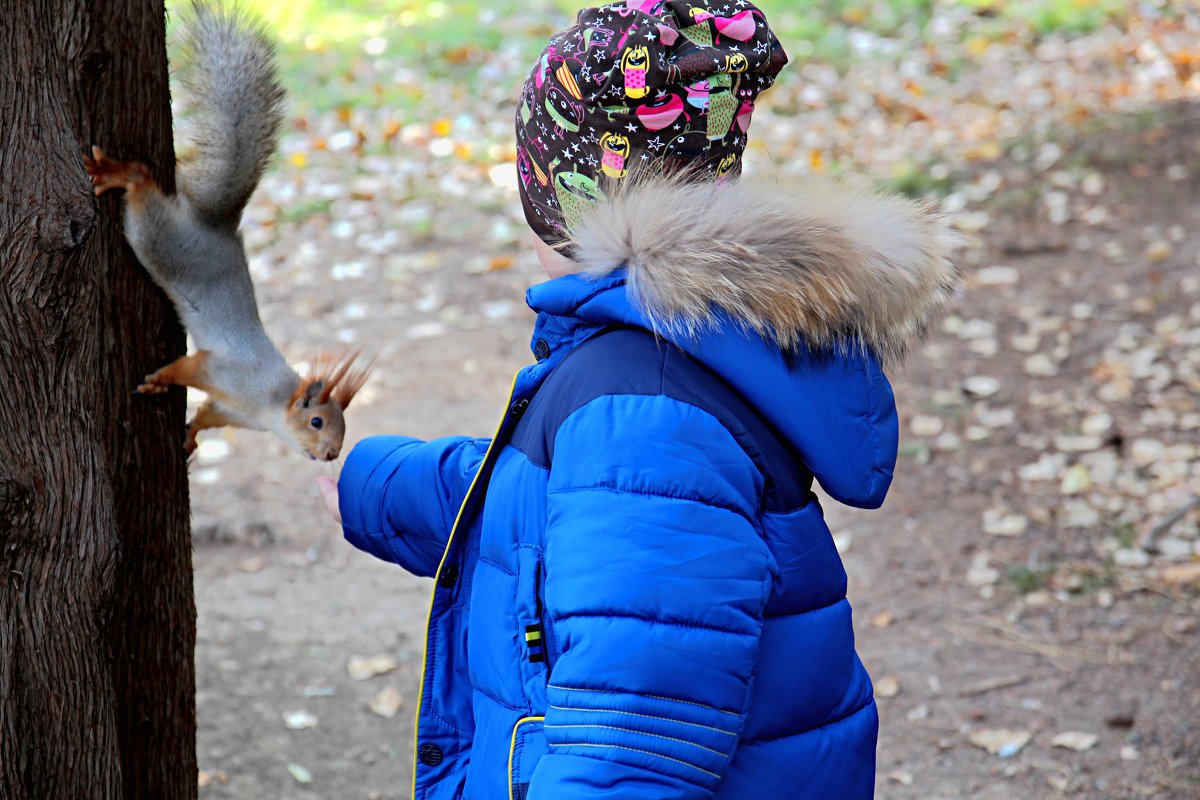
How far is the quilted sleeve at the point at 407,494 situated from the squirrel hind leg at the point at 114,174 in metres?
0.51

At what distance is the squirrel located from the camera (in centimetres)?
167

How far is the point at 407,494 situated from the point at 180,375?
0.38m

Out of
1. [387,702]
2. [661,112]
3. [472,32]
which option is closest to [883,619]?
[387,702]

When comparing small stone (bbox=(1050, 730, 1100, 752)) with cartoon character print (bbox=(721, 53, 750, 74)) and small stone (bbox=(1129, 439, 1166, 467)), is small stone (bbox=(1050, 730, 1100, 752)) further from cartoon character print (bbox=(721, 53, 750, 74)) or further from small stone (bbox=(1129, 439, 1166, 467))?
cartoon character print (bbox=(721, 53, 750, 74))

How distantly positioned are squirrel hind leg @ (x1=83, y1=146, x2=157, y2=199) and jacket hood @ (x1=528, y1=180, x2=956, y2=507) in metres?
0.65

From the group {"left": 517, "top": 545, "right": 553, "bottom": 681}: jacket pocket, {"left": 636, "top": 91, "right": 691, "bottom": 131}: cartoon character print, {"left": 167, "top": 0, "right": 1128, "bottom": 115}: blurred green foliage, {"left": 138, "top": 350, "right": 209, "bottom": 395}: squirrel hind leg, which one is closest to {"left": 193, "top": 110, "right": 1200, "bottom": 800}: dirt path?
{"left": 138, "top": 350, "right": 209, "bottom": 395}: squirrel hind leg

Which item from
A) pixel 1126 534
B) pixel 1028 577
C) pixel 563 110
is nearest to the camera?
pixel 563 110

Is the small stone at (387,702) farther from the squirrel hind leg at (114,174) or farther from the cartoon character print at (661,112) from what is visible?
the cartoon character print at (661,112)

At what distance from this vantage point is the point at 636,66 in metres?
1.29

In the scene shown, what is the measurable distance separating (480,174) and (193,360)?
4947mm

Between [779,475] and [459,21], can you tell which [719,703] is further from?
[459,21]

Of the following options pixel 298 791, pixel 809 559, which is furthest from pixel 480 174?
pixel 809 559

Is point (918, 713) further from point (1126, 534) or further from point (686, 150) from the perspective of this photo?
point (686, 150)

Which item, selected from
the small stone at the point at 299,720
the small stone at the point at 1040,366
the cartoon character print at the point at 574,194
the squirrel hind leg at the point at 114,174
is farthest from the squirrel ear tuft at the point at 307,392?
the small stone at the point at 1040,366
